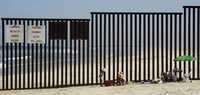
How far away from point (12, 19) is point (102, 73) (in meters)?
2.81

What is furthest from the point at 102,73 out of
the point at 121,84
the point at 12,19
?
the point at 12,19

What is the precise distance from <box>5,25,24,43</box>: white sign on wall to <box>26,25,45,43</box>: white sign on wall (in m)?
0.19

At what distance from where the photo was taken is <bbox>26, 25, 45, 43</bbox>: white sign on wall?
1448 cm

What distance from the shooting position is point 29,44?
14781 millimetres

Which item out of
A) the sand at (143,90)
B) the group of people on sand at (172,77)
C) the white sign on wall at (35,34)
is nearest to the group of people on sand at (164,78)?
the group of people on sand at (172,77)

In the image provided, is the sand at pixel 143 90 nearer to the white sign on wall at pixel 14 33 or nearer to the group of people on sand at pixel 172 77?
the group of people on sand at pixel 172 77

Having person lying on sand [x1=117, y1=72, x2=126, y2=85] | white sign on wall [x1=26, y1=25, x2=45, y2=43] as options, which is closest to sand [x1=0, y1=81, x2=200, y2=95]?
person lying on sand [x1=117, y1=72, x2=126, y2=85]

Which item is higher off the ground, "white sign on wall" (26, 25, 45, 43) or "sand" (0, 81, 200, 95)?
"white sign on wall" (26, 25, 45, 43)

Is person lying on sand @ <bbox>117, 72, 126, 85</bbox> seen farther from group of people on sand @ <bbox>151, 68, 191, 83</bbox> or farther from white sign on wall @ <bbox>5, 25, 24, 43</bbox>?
white sign on wall @ <bbox>5, 25, 24, 43</bbox>

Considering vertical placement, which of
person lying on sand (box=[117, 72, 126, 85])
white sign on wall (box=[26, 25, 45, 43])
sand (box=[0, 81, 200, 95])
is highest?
white sign on wall (box=[26, 25, 45, 43])

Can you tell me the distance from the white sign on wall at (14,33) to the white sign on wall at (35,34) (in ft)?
0.62

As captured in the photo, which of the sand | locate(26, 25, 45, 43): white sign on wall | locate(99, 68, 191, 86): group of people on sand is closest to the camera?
the sand

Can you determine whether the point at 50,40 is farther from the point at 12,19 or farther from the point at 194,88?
the point at 194,88

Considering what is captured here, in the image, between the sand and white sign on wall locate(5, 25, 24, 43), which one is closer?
the sand
